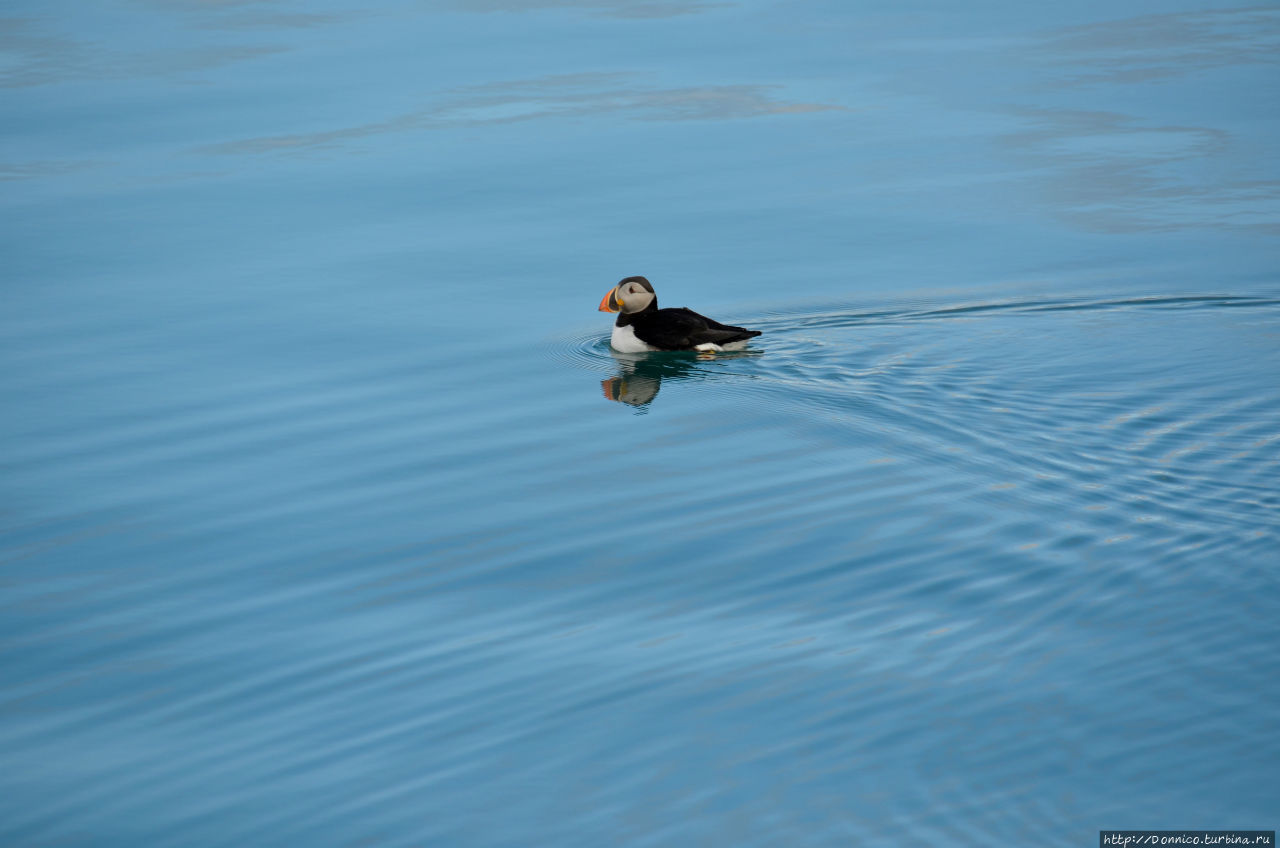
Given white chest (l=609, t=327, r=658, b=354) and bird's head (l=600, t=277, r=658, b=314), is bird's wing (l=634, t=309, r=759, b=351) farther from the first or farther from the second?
bird's head (l=600, t=277, r=658, b=314)

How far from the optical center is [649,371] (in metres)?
10.4

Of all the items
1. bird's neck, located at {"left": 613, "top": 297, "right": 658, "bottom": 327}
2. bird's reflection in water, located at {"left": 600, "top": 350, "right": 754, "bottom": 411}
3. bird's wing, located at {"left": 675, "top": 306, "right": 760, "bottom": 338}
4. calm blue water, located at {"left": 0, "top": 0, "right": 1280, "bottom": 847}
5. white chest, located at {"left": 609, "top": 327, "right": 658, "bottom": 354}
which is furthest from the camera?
bird's neck, located at {"left": 613, "top": 297, "right": 658, "bottom": 327}

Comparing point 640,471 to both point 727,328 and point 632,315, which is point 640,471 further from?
point 632,315

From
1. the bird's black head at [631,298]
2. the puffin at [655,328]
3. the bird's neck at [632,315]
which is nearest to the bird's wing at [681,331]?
the puffin at [655,328]

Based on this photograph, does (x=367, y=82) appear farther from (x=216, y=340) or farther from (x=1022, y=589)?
(x=1022, y=589)

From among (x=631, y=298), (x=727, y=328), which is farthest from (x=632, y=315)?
(x=727, y=328)

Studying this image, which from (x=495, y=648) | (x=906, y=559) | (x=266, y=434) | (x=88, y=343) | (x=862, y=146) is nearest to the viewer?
(x=495, y=648)

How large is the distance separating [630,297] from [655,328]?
0.46m

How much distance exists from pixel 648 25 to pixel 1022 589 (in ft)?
59.1

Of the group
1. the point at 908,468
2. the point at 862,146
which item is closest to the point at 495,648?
the point at 908,468

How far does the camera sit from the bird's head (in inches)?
420

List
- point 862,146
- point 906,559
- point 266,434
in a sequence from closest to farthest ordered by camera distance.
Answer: point 906,559 → point 266,434 → point 862,146

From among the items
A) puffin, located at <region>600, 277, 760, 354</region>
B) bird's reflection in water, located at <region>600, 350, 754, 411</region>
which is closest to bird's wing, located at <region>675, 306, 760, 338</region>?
puffin, located at <region>600, 277, 760, 354</region>

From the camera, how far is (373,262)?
492 inches
